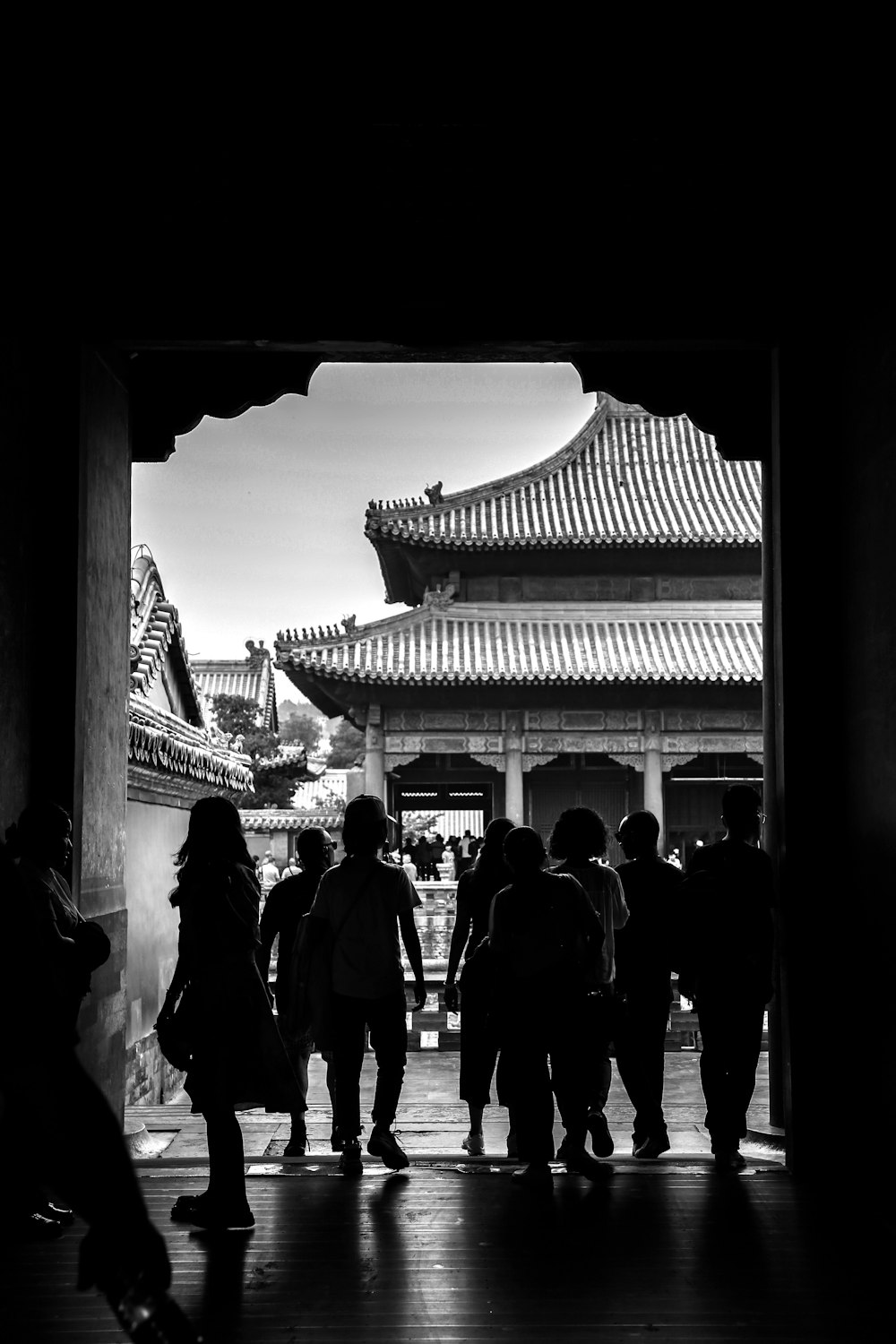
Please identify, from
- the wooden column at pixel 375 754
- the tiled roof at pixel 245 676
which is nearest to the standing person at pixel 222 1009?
the wooden column at pixel 375 754

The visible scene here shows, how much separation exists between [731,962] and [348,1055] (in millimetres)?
1459

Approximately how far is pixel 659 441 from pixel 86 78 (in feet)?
65.3

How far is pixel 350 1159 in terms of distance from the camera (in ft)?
15.4

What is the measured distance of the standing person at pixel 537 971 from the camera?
4426mm

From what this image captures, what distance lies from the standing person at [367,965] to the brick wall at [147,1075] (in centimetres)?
428

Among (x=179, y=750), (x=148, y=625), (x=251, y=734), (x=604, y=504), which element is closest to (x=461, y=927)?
(x=179, y=750)

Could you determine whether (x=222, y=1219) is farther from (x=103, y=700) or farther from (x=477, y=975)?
(x=103, y=700)

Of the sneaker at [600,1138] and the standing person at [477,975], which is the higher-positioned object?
the standing person at [477,975]

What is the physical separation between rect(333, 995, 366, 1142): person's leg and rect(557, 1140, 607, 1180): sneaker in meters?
0.79

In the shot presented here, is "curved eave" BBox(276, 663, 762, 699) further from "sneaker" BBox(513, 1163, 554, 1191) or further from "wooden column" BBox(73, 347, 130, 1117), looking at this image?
"sneaker" BBox(513, 1163, 554, 1191)

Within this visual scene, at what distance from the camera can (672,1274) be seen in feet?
11.5

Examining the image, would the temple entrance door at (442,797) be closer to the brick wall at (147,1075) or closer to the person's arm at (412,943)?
the brick wall at (147,1075)

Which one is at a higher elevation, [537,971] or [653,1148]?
[537,971]

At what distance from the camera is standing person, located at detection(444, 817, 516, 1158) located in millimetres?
5074
